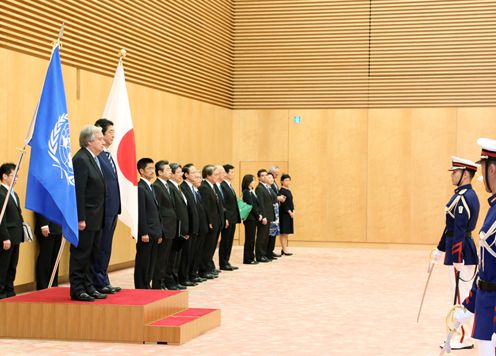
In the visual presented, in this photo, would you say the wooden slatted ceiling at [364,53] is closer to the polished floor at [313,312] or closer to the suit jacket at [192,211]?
the polished floor at [313,312]

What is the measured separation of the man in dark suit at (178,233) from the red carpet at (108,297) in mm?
2464

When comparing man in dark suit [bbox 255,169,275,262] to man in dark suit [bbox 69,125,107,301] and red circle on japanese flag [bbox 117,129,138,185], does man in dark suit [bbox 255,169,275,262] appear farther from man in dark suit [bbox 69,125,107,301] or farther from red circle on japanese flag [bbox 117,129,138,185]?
man in dark suit [bbox 69,125,107,301]

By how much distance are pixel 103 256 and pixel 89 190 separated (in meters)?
0.82

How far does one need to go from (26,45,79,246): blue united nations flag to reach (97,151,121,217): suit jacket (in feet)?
1.51

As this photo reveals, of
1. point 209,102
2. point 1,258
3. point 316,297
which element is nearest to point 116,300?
point 1,258

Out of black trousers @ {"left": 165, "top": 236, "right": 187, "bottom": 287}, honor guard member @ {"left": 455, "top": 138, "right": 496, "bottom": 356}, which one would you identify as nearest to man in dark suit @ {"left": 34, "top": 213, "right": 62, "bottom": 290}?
black trousers @ {"left": 165, "top": 236, "right": 187, "bottom": 287}

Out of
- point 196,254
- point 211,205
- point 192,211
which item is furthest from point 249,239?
point 192,211

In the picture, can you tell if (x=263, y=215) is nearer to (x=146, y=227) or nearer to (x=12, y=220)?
(x=146, y=227)

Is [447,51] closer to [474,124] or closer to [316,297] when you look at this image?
[474,124]

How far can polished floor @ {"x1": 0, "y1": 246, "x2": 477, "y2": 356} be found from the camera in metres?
6.81

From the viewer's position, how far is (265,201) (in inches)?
566

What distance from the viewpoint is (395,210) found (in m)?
18.0

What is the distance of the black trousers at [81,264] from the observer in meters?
7.09

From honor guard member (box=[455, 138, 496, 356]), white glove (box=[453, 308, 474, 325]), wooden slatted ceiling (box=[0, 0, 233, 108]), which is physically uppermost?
wooden slatted ceiling (box=[0, 0, 233, 108])
